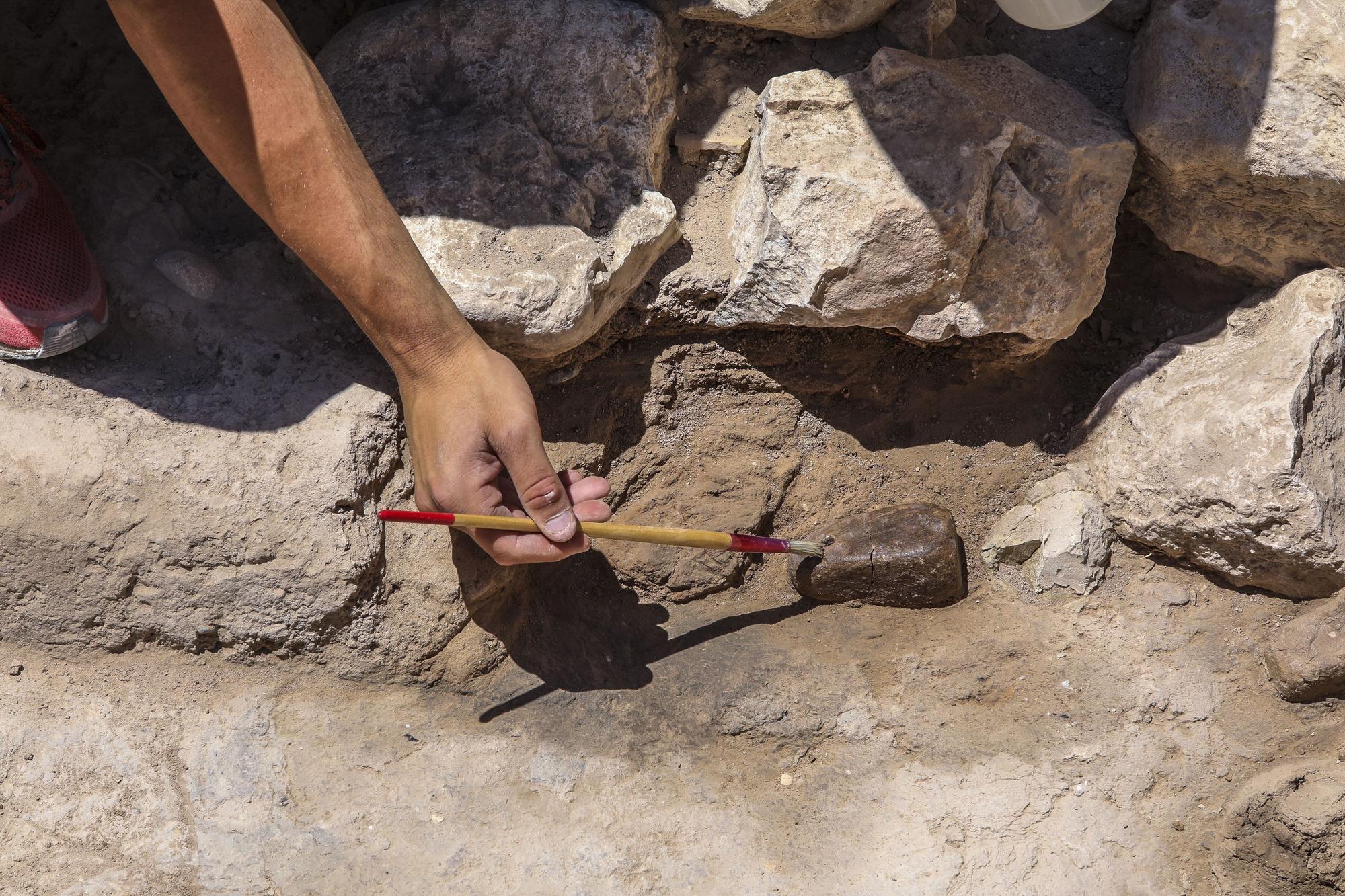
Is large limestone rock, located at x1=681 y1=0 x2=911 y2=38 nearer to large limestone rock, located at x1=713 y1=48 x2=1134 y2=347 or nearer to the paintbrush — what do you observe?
large limestone rock, located at x1=713 y1=48 x2=1134 y2=347

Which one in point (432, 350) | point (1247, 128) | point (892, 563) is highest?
point (1247, 128)

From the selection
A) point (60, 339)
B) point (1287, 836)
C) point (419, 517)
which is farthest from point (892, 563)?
point (60, 339)

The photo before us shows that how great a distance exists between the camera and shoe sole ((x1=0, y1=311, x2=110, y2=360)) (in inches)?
81.4

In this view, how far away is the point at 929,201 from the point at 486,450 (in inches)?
44.0

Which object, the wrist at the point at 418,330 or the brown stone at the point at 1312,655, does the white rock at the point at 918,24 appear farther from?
the brown stone at the point at 1312,655

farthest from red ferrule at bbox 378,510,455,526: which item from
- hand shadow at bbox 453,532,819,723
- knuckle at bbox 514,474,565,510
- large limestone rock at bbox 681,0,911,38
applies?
large limestone rock at bbox 681,0,911,38

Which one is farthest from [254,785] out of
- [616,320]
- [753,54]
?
[753,54]

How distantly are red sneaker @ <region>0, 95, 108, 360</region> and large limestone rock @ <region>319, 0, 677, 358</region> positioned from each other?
2.20 feet

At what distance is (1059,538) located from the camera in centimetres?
241

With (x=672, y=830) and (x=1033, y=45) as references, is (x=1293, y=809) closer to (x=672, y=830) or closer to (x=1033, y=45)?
(x=672, y=830)

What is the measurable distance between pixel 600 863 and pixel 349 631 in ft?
2.38

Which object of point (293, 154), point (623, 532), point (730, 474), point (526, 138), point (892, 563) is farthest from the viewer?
point (730, 474)

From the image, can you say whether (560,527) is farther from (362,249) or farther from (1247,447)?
(1247,447)

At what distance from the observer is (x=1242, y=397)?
2270 mm
